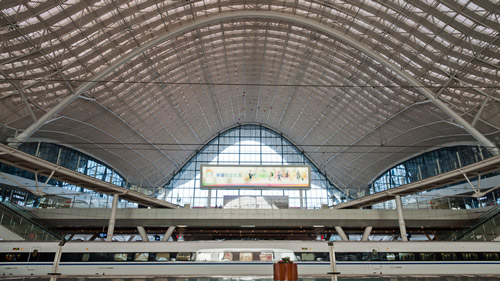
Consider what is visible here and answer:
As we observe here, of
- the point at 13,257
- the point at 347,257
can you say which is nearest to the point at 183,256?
the point at 13,257

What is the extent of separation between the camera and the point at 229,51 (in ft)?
148

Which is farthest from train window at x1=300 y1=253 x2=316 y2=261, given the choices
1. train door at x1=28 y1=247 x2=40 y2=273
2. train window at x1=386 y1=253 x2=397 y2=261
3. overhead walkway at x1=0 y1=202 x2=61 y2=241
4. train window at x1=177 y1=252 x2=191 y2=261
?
overhead walkway at x1=0 y1=202 x2=61 y2=241

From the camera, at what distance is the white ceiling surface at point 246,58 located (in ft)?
84.7

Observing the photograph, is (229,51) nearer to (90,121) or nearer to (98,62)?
(98,62)

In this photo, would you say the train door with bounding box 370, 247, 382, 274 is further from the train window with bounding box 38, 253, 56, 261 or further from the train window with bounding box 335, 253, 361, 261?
the train window with bounding box 38, 253, 56, 261

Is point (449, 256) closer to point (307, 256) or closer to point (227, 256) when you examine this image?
point (307, 256)

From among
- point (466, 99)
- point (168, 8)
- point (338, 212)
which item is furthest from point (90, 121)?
point (466, 99)

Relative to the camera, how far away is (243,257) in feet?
74.8

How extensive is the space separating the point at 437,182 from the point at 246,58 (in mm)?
31071

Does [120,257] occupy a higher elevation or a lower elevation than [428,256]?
lower

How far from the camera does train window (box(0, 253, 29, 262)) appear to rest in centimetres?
2216

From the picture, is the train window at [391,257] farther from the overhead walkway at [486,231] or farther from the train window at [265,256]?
the overhead walkway at [486,231]

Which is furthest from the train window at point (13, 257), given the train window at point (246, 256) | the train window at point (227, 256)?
the train window at point (246, 256)

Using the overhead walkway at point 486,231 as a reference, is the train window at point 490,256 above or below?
below
